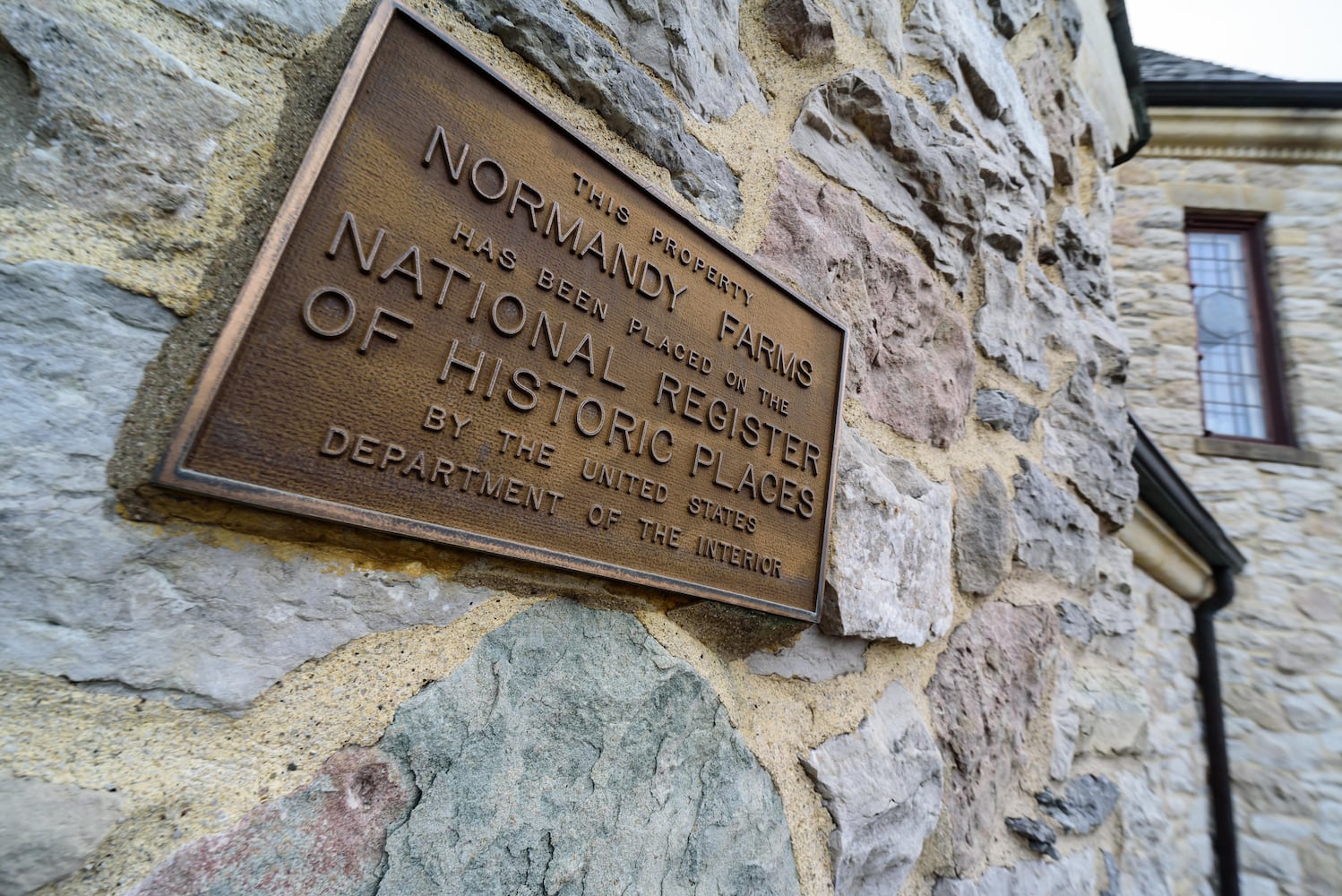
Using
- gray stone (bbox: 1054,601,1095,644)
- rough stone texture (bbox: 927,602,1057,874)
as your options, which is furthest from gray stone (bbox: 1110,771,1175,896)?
rough stone texture (bbox: 927,602,1057,874)

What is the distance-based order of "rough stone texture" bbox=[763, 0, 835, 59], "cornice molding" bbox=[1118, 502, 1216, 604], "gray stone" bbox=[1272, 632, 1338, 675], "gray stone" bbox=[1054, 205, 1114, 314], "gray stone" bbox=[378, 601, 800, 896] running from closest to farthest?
"gray stone" bbox=[378, 601, 800, 896] → "rough stone texture" bbox=[763, 0, 835, 59] → "gray stone" bbox=[1054, 205, 1114, 314] → "cornice molding" bbox=[1118, 502, 1216, 604] → "gray stone" bbox=[1272, 632, 1338, 675]

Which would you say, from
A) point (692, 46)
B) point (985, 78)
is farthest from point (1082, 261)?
point (692, 46)

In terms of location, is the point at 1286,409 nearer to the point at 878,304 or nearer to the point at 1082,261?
the point at 1082,261

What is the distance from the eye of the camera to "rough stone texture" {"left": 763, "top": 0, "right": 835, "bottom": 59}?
1.29 m

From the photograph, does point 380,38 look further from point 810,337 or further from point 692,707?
point 692,707

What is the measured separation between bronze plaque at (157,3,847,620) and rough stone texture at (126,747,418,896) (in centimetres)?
Answer: 25

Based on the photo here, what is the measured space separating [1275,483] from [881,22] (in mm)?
4904

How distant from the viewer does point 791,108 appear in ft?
4.25

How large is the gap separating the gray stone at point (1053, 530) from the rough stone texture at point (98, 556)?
1.62 meters

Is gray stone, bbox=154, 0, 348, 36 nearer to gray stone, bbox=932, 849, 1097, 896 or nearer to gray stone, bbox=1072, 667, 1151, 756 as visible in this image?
gray stone, bbox=932, 849, 1097, 896

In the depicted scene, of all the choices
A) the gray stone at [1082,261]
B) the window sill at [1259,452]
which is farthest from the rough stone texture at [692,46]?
the window sill at [1259,452]

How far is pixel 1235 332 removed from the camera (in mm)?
5203

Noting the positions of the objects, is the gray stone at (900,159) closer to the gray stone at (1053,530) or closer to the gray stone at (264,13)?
the gray stone at (1053,530)

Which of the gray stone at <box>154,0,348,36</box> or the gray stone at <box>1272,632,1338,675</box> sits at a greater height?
the gray stone at <box>154,0,348,36</box>
